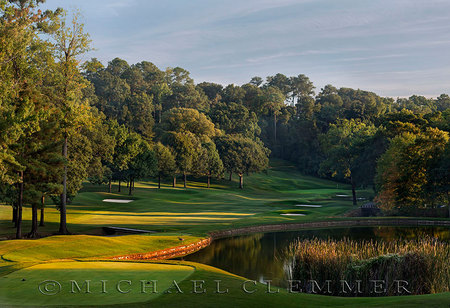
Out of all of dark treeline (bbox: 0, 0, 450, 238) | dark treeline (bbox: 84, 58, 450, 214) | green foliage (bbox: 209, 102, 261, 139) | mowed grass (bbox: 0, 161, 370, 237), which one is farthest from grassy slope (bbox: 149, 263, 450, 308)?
green foliage (bbox: 209, 102, 261, 139)

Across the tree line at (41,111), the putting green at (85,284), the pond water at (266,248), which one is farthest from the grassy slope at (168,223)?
the tree line at (41,111)

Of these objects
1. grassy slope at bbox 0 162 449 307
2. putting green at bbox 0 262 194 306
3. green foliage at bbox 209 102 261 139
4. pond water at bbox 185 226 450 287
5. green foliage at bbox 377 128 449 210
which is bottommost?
pond water at bbox 185 226 450 287

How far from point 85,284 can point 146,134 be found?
84.1 metres

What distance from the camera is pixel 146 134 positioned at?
97.1 metres

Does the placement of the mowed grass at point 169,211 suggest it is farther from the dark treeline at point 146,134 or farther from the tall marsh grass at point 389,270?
the tall marsh grass at point 389,270

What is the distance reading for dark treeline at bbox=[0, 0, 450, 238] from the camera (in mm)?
30109

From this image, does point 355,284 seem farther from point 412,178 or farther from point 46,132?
point 412,178

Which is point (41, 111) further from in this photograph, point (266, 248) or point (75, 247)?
point (266, 248)

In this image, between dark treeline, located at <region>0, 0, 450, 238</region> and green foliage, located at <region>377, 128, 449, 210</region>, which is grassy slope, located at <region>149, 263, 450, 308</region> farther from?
green foliage, located at <region>377, 128, 449, 210</region>

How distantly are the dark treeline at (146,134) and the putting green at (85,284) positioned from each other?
10941 mm

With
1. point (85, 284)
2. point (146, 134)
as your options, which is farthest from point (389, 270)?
point (146, 134)

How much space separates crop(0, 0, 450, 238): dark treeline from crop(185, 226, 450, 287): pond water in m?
7.09

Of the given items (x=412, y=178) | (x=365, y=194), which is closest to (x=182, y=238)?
(x=412, y=178)

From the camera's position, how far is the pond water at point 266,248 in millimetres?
24969
